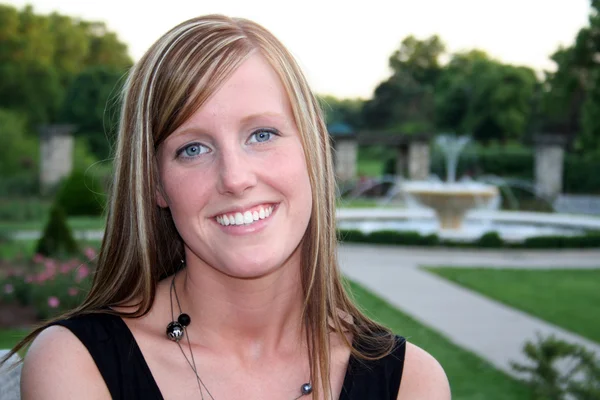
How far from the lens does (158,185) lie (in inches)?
71.2

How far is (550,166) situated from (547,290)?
67.2ft

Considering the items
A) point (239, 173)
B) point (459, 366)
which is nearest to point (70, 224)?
point (459, 366)

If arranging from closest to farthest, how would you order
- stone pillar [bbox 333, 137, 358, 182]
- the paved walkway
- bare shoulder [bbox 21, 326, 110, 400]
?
bare shoulder [bbox 21, 326, 110, 400], the paved walkway, stone pillar [bbox 333, 137, 358, 182]

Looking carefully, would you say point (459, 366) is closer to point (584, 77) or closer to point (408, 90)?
point (584, 77)

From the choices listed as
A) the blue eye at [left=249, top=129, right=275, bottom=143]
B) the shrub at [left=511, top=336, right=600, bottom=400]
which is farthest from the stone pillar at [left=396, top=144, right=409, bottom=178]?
the blue eye at [left=249, top=129, right=275, bottom=143]

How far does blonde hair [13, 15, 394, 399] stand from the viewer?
168 centimetres

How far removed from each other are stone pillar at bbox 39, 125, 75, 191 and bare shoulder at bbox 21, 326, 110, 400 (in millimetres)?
28979

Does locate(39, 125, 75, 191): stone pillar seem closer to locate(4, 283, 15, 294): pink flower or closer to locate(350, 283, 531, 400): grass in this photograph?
locate(4, 283, 15, 294): pink flower

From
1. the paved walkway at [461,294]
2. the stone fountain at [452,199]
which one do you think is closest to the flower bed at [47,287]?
the paved walkway at [461,294]

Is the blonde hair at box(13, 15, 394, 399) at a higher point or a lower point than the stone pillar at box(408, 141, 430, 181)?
higher

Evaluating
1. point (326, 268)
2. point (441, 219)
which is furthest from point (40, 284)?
point (441, 219)

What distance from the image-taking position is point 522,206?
27828 millimetres

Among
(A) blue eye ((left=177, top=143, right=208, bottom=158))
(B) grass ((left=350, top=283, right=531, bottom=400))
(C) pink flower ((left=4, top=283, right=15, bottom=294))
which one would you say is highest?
(A) blue eye ((left=177, top=143, right=208, bottom=158))

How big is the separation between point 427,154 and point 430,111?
18.4m
